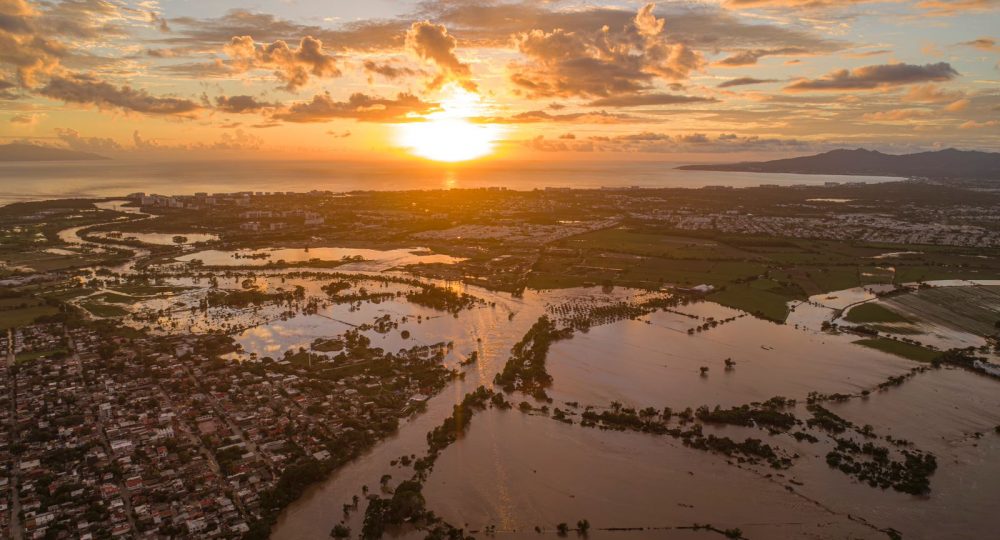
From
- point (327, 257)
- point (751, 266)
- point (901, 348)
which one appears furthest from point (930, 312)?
point (327, 257)

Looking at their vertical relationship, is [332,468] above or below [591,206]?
below

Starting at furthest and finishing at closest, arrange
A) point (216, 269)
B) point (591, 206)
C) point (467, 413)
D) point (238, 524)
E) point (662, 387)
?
1. point (591, 206)
2. point (216, 269)
3. point (662, 387)
4. point (467, 413)
5. point (238, 524)

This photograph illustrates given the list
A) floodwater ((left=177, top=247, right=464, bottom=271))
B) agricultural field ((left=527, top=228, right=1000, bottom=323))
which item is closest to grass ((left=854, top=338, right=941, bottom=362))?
agricultural field ((left=527, top=228, right=1000, bottom=323))

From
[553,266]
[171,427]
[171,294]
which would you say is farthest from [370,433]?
[553,266]

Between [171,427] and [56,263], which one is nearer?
[171,427]

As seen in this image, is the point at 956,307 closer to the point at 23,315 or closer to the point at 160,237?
the point at 23,315

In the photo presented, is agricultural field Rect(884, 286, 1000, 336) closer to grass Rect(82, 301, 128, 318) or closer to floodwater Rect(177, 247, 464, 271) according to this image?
floodwater Rect(177, 247, 464, 271)

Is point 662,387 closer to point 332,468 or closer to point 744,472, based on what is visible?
point 744,472
